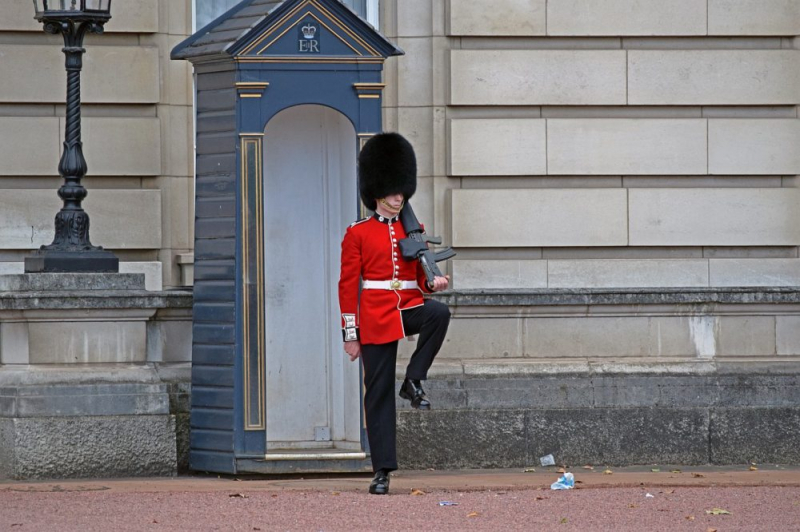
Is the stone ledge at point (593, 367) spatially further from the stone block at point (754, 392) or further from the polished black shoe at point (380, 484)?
the polished black shoe at point (380, 484)

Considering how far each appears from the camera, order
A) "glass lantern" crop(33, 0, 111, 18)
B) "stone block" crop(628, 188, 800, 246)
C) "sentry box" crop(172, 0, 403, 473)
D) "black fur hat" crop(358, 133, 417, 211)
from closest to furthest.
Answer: "black fur hat" crop(358, 133, 417, 211) < "sentry box" crop(172, 0, 403, 473) < "glass lantern" crop(33, 0, 111, 18) < "stone block" crop(628, 188, 800, 246)

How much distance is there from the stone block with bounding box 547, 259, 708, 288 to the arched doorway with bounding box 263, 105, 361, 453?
1.59 metres

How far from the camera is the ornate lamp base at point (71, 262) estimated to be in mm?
8539

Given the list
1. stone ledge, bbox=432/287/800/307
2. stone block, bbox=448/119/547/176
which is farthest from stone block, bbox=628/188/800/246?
→ stone block, bbox=448/119/547/176

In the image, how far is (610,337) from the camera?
31.8 feet

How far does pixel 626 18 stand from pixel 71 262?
12.3 ft

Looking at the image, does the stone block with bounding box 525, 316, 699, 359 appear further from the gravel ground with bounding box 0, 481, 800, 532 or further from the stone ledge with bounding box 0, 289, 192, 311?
the stone ledge with bounding box 0, 289, 192, 311

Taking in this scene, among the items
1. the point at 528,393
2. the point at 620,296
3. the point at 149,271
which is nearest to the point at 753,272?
the point at 620,296

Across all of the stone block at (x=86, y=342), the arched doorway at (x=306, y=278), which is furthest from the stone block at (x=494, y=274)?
the stone block at (x=86, y=342)

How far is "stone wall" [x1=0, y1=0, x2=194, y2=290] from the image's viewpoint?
932 centimetres

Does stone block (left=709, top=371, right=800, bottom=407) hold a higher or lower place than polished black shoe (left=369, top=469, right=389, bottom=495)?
higher

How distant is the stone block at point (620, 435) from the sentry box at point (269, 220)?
1197 mm

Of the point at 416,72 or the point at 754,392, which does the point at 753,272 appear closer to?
the point at 754,392

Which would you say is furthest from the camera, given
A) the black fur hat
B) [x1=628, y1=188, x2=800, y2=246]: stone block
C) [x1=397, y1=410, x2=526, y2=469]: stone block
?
[x1=628, y1=188, x2=800, y2=246]: stone block
